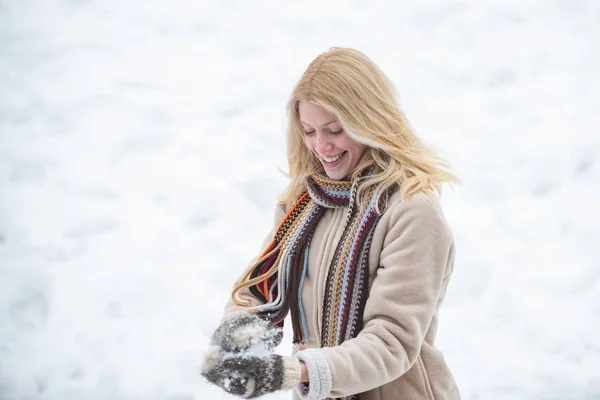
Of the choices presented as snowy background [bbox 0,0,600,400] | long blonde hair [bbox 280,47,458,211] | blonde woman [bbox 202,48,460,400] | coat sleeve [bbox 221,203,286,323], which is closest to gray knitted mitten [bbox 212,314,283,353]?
blonde woman [bbox 202,48,460,400]

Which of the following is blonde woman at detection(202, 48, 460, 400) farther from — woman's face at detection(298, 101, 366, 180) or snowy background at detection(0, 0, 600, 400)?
snowy background at detection(0, 0, 600, 400)

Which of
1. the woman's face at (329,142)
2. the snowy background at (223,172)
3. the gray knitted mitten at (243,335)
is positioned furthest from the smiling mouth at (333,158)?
the snowy background at (223,172)

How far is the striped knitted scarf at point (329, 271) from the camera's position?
1.19 meters

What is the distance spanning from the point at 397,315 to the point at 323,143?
37 cm

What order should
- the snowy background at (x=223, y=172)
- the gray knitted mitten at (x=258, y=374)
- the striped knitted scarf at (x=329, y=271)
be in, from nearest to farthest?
1. the gray knitted mitten at (x=258, y=374)
2. the striped knitted scarf at (x=329, y=271)
3. the snowy background at (x=223, y=172)

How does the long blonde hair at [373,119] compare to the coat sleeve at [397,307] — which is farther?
the long blonde hair at [373,119]

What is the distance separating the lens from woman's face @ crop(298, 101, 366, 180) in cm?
124

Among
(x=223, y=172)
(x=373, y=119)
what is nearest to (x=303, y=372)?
(x=373, y=119)

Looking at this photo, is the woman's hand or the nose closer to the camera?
the woman's hand

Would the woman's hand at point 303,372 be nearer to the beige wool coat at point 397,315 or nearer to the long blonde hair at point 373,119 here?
the beige wool coat at point 397,315

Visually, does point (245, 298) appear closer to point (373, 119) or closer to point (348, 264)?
point (348, 264)

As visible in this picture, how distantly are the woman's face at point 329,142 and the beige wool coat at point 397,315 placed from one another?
13cm

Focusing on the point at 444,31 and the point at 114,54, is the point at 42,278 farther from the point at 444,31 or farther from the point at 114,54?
the point at 444,31

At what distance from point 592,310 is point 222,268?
5.17 ft
